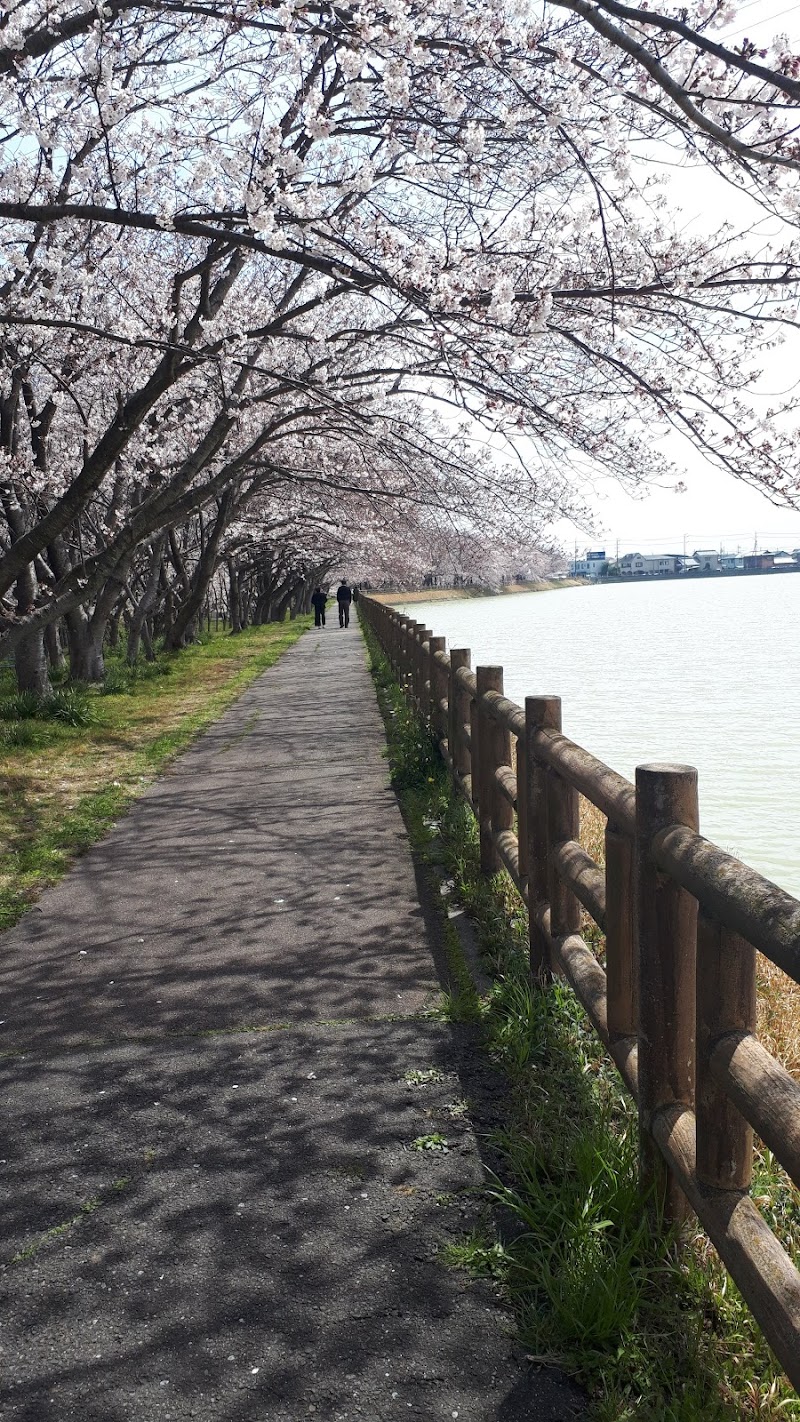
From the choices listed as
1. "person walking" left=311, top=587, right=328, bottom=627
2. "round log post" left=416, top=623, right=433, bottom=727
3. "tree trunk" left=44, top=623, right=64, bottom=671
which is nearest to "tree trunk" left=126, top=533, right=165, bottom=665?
"tree trunk" left=44, top=623, right=64, bottom=671

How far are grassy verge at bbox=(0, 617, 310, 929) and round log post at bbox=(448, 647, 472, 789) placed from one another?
9.05 ft

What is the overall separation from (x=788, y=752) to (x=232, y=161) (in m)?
10.4

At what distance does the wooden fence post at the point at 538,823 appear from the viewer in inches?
171

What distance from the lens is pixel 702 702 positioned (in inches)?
756

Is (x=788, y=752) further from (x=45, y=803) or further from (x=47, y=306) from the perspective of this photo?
(x=47, y=306)

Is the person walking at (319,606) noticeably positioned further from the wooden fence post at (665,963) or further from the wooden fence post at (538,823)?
the wooden fence post at (665,963)

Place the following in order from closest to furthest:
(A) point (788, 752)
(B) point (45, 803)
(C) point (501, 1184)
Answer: (C) point (501, 1184)
(B) point (45, 803)
(A) point (788, 752)

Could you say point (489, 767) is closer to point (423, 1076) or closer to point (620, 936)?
point (423, 1076)

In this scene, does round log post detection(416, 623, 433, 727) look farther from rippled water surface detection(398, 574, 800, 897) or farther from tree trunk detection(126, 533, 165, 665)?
tree trunk detection(126, 533, 165, 665)

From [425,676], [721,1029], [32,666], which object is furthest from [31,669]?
[721,1029]

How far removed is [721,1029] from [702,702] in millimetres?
17550

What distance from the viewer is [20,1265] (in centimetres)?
293

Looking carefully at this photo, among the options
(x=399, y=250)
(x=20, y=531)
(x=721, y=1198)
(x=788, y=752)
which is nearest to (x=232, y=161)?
(x=399, y=250)

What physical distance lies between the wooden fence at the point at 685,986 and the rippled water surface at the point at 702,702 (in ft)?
17.1
